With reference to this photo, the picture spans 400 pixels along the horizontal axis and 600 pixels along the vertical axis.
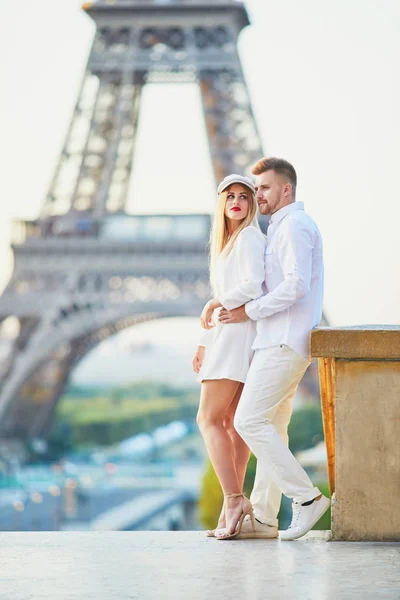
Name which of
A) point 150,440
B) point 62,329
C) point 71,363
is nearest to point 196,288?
point 62,329

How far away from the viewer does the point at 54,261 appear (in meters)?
30.3

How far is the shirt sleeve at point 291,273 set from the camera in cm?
508

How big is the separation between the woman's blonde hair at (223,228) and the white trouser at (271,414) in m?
0.49

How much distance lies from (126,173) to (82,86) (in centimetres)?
349

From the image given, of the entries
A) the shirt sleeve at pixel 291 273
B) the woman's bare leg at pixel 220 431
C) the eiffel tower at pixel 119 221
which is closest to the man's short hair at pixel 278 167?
the shirt sleeve at pixel 291 273

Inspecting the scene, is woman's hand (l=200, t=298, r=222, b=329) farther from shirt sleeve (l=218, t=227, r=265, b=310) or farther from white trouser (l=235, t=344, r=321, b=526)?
white trouser (l=235, t=344, r=321, b=526)

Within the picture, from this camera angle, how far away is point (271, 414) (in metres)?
5.18

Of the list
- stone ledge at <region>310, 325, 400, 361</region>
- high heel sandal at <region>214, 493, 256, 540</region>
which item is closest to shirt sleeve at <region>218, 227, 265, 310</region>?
stone ledge at <region>310, 325, 400, 361</region>

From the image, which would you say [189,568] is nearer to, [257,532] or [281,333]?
[257,532]

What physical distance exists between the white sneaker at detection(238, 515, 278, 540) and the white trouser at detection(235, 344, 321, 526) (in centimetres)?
20

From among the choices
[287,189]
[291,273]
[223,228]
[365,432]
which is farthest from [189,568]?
[287,189]

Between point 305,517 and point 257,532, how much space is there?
0.22 metres

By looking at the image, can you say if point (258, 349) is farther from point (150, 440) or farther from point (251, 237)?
point (150, 440)

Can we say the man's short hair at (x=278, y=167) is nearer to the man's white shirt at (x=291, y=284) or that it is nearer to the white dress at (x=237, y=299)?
the man's white shirt at (x=291, y=284)
